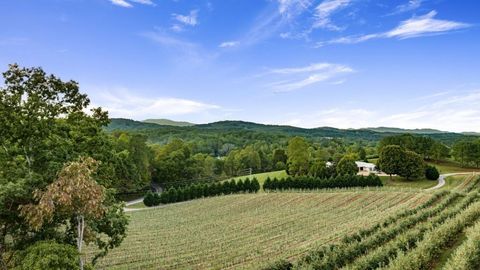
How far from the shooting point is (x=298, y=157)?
80125 millimetres

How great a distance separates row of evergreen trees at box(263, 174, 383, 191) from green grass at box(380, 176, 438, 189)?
580 cm

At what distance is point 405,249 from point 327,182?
141ft

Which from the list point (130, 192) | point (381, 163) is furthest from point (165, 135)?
point (381, 163)

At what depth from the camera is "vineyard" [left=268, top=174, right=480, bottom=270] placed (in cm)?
1528

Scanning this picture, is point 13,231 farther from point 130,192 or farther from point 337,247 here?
point 130,192

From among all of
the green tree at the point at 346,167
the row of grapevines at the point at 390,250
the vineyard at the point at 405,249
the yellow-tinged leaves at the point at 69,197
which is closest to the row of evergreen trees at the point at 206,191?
the green tree at the point at 346,167

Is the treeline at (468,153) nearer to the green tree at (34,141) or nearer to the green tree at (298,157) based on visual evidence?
the green tree at (298,157)

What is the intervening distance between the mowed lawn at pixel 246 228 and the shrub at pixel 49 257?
11.1 meters

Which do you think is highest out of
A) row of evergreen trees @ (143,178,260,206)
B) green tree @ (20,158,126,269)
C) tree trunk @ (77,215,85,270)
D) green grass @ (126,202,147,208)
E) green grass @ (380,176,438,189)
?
green tree @ (20,158,126,269)

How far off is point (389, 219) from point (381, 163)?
145 feet

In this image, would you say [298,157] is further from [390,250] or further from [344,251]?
[390,250]

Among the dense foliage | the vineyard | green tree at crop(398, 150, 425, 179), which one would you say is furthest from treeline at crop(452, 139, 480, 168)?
the vineyard

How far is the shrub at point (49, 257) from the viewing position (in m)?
12.3

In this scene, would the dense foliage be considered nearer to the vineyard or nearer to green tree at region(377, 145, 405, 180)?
green tree at region(377, 145, 405, 180)
